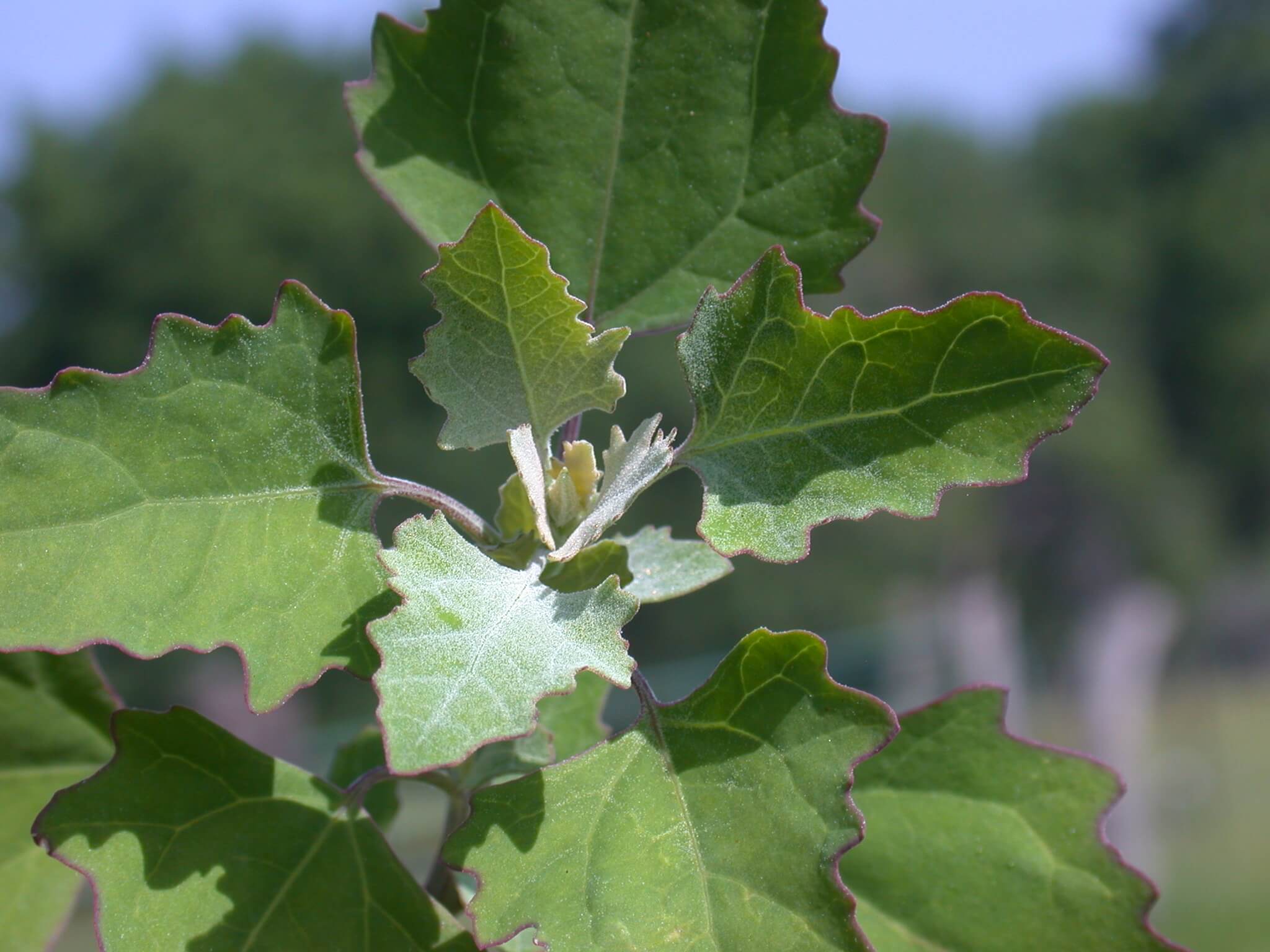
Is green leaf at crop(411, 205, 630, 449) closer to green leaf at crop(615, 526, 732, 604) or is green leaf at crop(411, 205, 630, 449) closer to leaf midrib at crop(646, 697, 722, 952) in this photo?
green leaf at crop(615, 526, 732, 604)

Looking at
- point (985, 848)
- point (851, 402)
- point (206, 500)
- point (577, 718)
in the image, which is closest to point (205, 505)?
point (206, 500)

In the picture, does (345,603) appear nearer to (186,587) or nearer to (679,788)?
(186,587)

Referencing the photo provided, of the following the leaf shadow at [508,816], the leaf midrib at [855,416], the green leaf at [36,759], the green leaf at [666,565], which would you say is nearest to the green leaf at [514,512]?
the green leaf at [666,565]

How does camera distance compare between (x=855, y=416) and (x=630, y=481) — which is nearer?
(x=855, y=416)

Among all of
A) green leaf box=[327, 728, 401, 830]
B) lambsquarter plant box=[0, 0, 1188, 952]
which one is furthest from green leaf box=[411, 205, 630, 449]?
green leaf box=[327, 728, 401, 830]

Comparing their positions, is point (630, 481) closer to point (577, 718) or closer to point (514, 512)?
point (514, 512)

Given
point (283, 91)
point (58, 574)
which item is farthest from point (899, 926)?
point (283, 91)

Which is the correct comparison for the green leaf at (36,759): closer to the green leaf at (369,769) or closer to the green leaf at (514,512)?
the green leaf at (369,769)
